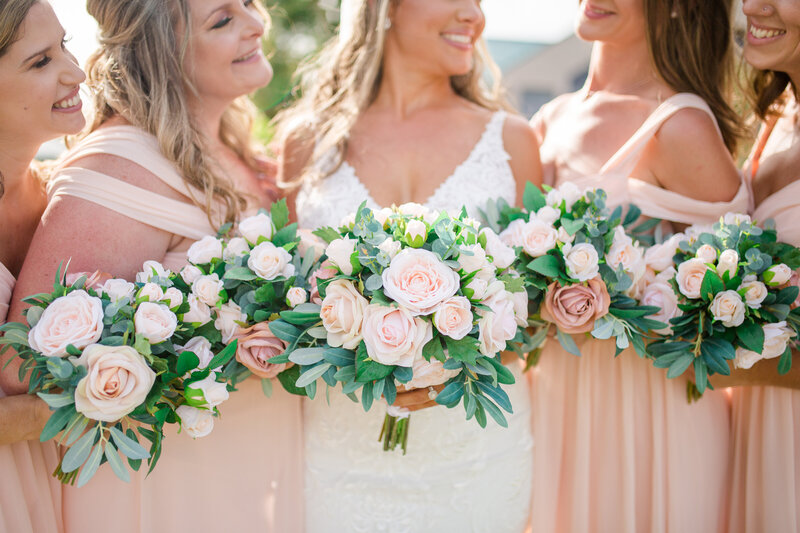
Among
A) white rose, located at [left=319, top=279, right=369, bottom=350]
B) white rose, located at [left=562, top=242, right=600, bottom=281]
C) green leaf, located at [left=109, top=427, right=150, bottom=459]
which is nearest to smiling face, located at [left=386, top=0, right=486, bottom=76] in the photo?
white rose, located at [left=562, top=242, right=600, bottom=281]

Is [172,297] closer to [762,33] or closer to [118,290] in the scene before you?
[118,290]

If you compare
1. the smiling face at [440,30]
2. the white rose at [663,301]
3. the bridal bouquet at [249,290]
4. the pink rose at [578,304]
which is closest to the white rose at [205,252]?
the bridal bouquet at [249,290]

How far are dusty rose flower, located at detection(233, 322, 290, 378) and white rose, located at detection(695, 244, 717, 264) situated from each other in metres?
1.65

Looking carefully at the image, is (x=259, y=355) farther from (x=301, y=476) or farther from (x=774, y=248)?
(x=774, y=248)

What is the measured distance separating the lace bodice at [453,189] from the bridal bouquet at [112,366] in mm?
1111

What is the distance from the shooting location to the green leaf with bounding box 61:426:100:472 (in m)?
2.04

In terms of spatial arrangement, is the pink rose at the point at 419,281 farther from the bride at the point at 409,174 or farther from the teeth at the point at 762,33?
the teeth at the point at 762,33

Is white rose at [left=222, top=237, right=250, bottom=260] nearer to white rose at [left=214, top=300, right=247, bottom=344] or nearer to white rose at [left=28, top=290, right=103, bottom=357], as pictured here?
white rose at [left=214, top=300, right=247, bottom=344]

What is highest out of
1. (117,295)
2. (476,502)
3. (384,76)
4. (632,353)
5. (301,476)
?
(384,76)

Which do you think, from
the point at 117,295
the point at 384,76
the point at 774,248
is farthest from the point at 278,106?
the point at 774,248

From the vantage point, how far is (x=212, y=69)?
9.86 ft

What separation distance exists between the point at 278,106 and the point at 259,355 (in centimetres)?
221

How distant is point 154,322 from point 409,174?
1.59 metres

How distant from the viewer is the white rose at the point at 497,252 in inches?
90.0
